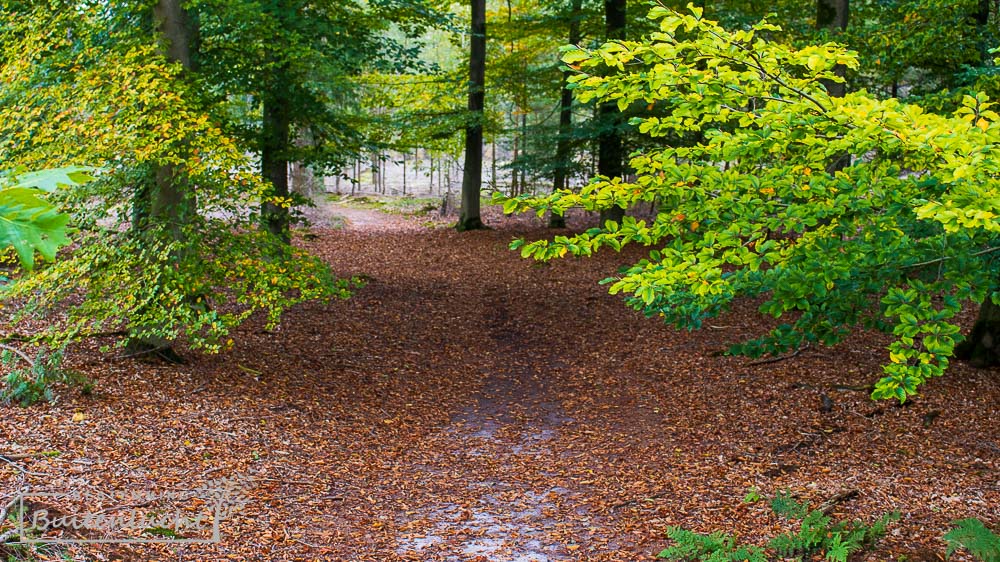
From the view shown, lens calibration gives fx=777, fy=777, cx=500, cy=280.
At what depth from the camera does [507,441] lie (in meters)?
6.80

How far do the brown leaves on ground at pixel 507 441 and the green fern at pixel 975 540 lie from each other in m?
0.23

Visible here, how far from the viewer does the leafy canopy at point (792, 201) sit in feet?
10.8

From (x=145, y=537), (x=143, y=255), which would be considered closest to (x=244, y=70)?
(x=143, y=255)

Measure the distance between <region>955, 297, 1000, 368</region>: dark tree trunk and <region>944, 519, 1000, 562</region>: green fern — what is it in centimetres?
324

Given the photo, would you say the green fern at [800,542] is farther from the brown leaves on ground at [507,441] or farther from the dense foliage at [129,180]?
Answer: the dense foliage at [129,180]

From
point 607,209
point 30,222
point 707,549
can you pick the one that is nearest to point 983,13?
point 607,209

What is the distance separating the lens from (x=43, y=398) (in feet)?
19.1

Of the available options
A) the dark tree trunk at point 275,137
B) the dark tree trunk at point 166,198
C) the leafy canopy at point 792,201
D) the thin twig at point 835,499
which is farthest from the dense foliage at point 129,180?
the thin twig at point 835,499

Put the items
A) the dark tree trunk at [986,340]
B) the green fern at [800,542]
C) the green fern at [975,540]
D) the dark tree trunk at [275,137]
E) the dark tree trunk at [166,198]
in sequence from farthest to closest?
the dark tree trunk at [275,137], the dark tree trunk at [986,340], the dark tree trunk at [166,198], the green fern at [800,542], the green fern at [975,540]

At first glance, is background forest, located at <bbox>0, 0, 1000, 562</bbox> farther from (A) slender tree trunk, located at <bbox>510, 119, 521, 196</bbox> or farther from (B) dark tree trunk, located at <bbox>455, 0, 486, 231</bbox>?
(B) dark tree trunk, located at <bbox>455, 0, 486, 231</bbox>

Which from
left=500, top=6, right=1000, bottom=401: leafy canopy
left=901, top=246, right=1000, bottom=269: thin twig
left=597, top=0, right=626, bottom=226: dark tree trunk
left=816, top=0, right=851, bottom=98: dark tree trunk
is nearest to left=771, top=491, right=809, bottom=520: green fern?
left=500, top=6, right=1000, bottom=401: leafy canopy

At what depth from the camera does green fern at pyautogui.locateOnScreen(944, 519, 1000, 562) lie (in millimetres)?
3996

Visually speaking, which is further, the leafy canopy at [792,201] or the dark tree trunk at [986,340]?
the dark tree trunk at [986,340]

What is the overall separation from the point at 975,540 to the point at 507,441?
3641 mm
